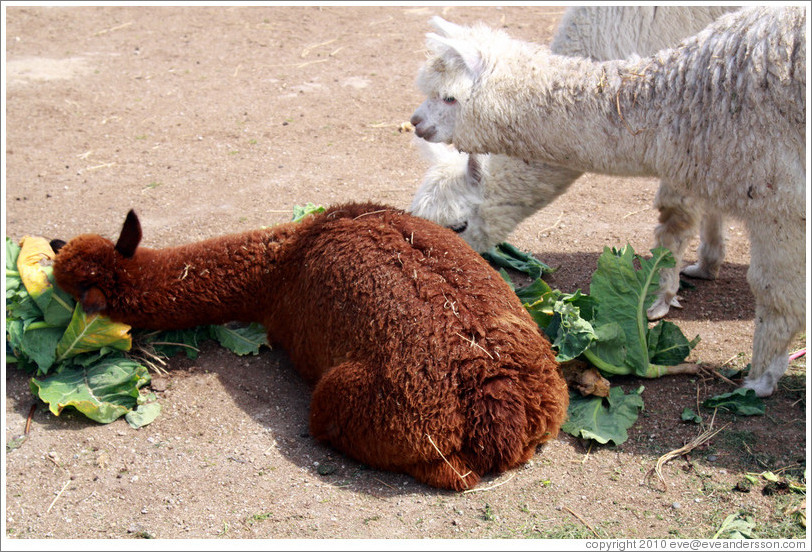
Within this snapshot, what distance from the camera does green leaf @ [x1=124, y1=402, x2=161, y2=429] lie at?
4.26m

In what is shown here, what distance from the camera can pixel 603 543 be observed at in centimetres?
329

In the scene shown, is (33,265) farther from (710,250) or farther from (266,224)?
(710,250)

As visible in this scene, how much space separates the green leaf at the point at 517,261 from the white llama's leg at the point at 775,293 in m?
1.64

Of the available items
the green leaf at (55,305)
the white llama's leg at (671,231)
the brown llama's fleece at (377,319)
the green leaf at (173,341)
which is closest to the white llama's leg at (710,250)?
the white llama's leg at (671,231)

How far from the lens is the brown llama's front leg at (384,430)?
11.7 ft

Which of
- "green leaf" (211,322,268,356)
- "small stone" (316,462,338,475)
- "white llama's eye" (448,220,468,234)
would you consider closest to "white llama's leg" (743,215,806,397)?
"white llama's eye" (448,220,468,234)

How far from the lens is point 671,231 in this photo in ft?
16.6

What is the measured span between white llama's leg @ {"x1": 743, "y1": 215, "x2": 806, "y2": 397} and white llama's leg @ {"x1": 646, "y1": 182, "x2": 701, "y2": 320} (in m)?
0.88

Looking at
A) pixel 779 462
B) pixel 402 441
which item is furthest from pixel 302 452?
pixel 779 462

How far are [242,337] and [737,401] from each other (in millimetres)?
2912

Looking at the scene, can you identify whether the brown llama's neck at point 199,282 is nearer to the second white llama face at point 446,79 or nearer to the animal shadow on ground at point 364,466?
the animal shadow on ground at point 364,466

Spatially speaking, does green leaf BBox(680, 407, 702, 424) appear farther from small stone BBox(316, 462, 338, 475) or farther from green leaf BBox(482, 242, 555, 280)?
small stone BBox(316, 462, 338, 475)

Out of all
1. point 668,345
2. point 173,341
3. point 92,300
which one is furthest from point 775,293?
point 92,300

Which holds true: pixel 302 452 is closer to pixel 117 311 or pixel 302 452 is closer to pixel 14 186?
pixel 117 311
